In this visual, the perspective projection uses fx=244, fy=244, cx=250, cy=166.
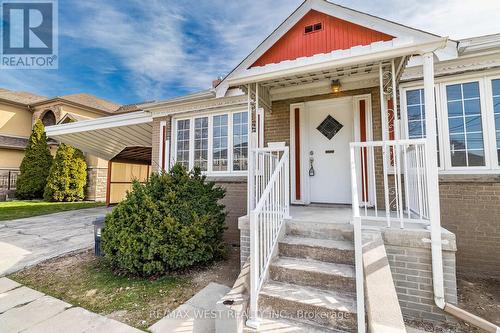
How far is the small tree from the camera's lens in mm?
14508

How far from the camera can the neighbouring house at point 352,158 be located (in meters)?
2.62

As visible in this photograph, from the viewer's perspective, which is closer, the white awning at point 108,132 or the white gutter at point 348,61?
the white gutter at point 348,61

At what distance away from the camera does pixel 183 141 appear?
6.72 metres

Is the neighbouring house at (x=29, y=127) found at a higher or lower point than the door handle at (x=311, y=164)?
higher

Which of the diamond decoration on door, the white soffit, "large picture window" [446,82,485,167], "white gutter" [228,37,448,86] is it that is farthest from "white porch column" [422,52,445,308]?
the diamond decoration on door

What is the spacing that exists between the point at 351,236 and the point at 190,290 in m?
2.23

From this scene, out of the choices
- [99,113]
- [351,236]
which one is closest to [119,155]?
[99,113]

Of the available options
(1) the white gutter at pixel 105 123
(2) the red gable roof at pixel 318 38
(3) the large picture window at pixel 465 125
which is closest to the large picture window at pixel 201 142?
(1) the white gutter at pixel 105 123

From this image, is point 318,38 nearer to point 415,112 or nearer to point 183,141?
point 415,112

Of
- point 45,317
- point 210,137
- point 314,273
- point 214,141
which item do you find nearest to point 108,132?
point 210,137

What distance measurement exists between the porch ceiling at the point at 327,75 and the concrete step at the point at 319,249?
2.53m

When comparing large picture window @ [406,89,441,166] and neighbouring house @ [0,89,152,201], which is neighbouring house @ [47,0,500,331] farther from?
neighbouring house @ [0,89,152,201]

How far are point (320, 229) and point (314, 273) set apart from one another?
2.44ft

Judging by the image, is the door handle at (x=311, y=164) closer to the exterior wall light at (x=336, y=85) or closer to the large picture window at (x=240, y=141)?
the exterior wall light at (x=336, y=85)
